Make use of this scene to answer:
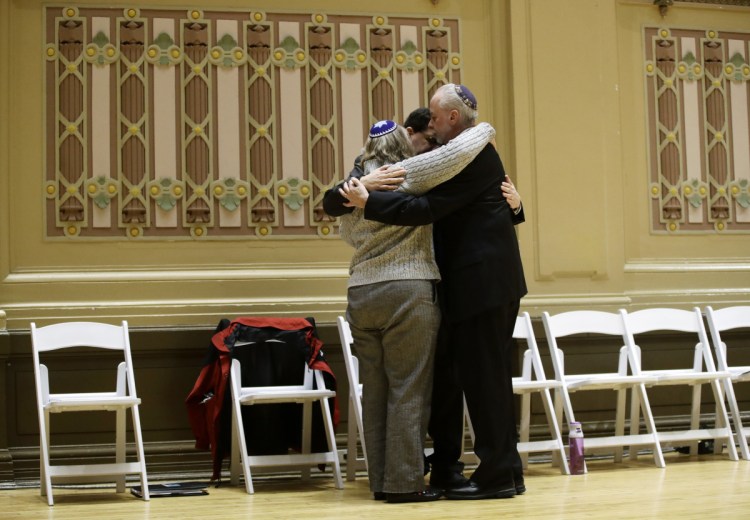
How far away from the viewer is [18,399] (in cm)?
538

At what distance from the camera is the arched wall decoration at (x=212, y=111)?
5664mm

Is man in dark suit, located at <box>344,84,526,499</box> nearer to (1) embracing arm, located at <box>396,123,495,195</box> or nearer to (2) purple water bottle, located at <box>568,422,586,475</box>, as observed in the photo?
(1) embracing arm, located at <box>396,123,495,195</box>

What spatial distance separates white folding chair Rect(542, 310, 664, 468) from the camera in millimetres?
5477

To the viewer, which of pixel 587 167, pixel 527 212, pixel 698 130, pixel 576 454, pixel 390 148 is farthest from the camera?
pixel 698 130

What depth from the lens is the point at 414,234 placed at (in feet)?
14.3

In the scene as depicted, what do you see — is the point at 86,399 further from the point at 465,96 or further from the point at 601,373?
the point at 601,373

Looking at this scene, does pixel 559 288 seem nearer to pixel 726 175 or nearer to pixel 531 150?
pixel 531 150

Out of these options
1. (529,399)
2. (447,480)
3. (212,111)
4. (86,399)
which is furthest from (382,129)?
(529,399)

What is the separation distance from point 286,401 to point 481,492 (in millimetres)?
1139

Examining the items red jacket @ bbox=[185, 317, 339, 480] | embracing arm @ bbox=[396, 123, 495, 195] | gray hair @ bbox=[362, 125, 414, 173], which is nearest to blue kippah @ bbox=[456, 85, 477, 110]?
embracing arm @ bbox=[396, 123, 495, 195]

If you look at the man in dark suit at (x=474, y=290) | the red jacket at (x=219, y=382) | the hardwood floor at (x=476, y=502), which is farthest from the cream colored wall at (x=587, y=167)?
the man in dark suit at (x=474, y=290)

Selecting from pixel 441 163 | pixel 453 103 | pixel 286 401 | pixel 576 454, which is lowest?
pixel 576 454

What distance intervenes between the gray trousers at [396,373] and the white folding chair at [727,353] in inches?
89.3

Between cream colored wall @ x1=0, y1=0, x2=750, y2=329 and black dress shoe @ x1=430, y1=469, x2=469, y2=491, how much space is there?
154 centimetres
